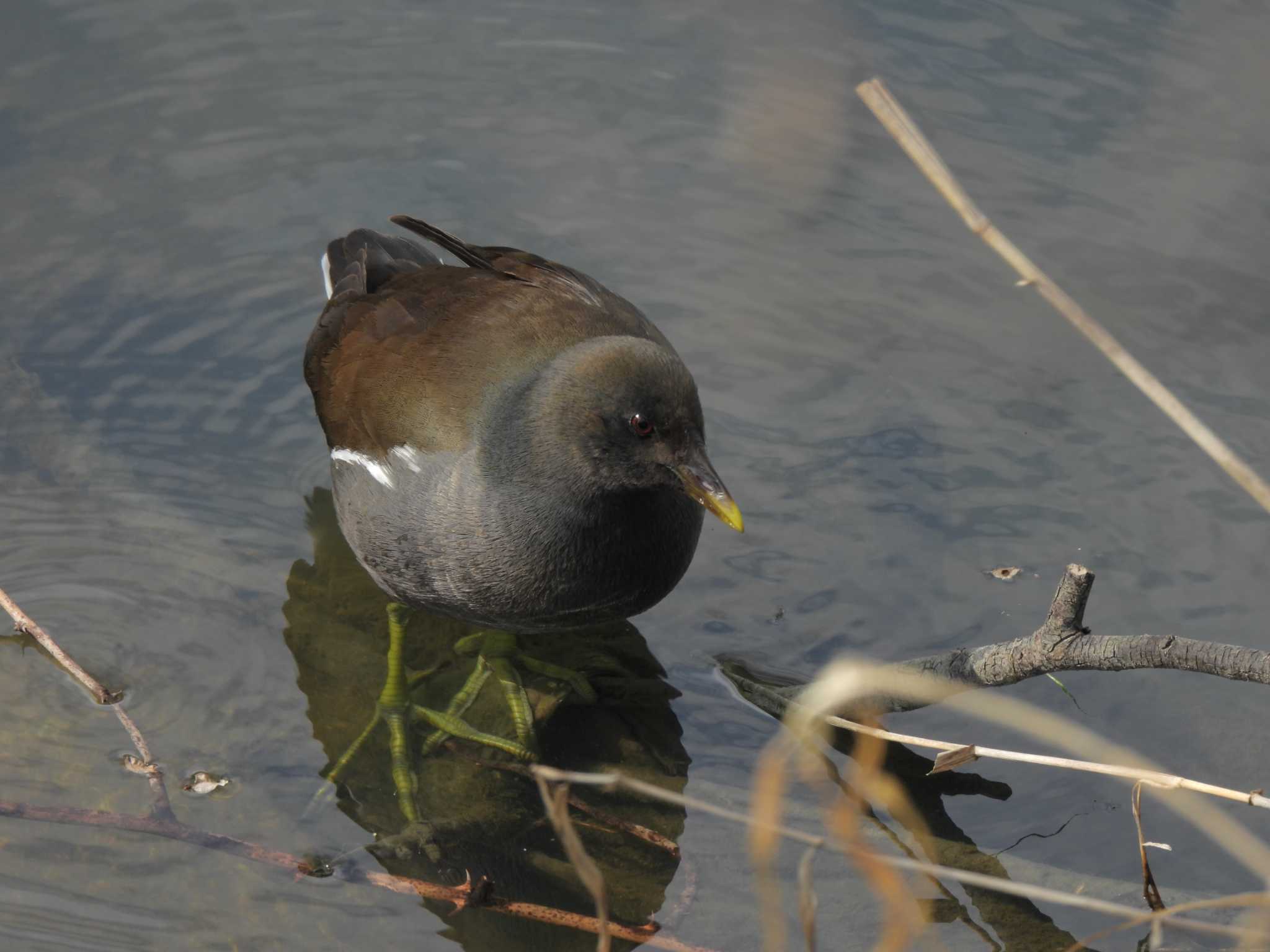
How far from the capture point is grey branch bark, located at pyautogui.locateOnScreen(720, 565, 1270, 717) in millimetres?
2709

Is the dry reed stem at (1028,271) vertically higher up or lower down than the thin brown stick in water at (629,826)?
higher up

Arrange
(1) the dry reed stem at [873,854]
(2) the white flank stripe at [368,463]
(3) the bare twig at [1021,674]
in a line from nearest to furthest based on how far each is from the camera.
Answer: (1) the dry reed stem at [873,854] < (3) the bare twig at [1021,674] < (2) the white flank stripe at [368,463]

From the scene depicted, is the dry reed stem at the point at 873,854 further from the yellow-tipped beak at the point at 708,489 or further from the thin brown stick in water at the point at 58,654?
the thin brown stick in water at the point at 58,654

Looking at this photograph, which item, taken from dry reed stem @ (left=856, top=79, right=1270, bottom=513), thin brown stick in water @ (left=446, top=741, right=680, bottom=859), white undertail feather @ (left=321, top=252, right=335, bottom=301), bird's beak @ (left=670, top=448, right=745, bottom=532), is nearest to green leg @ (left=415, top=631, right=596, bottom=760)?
thin brown stick in water @ (left=446, top=741, right=680, bottom=859)

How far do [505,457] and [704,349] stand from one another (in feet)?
5.52

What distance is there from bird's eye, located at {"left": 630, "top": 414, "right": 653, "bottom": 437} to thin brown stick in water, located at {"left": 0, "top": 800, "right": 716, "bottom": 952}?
44.0 inches

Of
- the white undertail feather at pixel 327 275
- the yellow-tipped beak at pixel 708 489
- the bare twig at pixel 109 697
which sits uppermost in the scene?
the white undertail feather at pixel 327 275

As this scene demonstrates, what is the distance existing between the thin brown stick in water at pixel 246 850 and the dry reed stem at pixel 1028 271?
6.62 ft

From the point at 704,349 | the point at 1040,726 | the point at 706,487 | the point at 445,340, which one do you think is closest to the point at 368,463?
the point at 445,340

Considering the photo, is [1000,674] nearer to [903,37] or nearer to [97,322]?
[97,322]

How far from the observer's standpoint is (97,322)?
496 centimetres

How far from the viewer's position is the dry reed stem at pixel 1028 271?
1.46 meters

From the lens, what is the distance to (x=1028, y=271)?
1.62 meters

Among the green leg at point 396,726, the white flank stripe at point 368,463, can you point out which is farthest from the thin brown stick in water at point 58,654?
the white flank stripe at point 368,463
